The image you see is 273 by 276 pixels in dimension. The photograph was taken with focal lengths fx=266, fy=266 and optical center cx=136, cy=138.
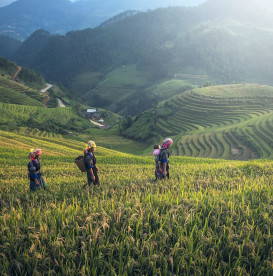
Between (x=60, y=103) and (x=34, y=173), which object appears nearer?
(x=34, y=173)

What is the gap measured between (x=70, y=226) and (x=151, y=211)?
194 centimetres

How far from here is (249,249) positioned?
5.12 metres

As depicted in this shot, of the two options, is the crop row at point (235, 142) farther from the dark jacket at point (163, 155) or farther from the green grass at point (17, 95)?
the green grass at point (17, 95)

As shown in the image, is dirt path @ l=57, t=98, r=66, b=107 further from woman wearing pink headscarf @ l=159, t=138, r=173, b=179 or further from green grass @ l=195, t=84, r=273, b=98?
woman wearing pink headscarf @ l=159, t=138, r=173, b=179

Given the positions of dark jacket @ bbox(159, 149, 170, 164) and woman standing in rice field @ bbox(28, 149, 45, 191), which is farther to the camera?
dark jacket @ bbox(159, 149, 170, 164)

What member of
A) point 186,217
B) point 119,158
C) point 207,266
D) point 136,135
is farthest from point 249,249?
point 136,135

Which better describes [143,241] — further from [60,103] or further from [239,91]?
[60,103]

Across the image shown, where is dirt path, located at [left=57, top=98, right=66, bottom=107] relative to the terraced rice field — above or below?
below

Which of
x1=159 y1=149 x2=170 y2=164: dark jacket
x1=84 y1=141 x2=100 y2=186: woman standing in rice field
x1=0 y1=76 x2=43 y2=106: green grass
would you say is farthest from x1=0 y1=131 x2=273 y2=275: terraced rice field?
x1=0 y1=76 x2=43 y2=106: green grass

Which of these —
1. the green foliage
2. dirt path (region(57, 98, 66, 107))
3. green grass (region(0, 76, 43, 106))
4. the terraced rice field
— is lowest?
the green foliage

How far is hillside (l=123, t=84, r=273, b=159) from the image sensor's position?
293 ft

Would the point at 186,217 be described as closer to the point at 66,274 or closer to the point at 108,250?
the point at 108,250

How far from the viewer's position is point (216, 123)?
121 meters

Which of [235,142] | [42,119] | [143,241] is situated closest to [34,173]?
[143,241]
